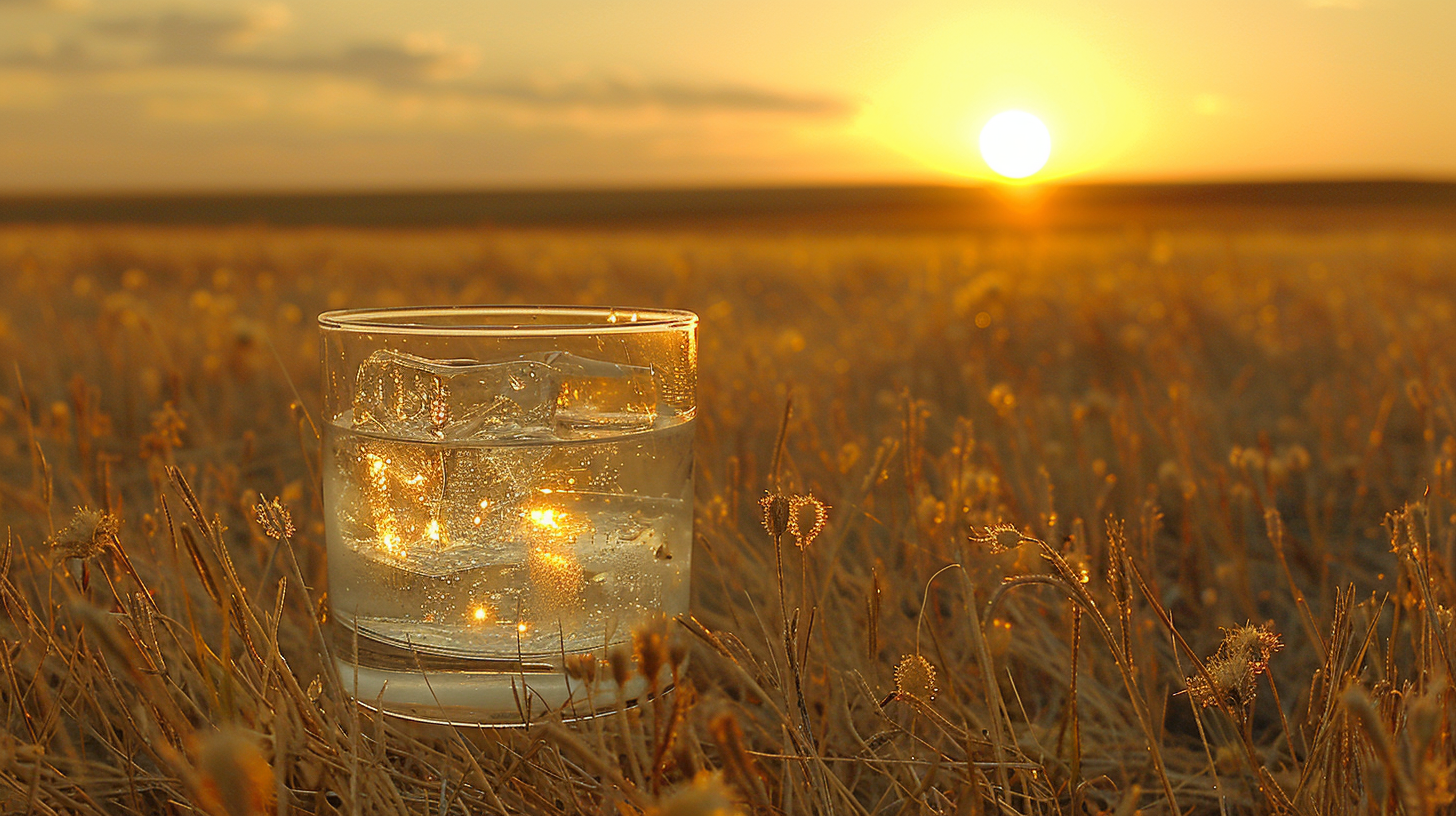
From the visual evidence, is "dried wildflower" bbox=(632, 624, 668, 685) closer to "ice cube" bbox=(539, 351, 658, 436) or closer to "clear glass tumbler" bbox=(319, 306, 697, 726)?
"clear glass tumbler" bbox=(319, 306, 697, 726)

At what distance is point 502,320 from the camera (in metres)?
1.75

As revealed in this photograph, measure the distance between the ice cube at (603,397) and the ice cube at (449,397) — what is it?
0.8 inches

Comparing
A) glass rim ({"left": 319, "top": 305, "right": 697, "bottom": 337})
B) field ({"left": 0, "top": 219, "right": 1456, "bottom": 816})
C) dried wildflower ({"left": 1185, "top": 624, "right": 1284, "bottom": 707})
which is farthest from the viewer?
glass rim ({"left": 319, "top": 305, "right": 697, "bottom": 337})

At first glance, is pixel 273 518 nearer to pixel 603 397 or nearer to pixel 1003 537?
pixel 603 397

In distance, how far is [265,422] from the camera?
3473mm

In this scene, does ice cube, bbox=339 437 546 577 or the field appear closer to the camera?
the field

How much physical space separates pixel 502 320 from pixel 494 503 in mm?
449

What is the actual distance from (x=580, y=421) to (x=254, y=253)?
902cm

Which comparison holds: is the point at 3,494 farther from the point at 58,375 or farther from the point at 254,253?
the point at 254,253

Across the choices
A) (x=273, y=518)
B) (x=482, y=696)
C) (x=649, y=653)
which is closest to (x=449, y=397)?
(x=273, y=518)

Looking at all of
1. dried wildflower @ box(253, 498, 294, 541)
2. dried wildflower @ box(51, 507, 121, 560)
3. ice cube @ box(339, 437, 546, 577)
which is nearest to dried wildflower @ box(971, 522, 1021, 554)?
ice cube @ box(339, 437, 546, 577)

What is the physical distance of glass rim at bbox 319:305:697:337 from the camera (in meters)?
1.34

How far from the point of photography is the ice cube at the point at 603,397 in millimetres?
1445

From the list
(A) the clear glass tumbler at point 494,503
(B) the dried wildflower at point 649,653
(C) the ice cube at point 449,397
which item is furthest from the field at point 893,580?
(C) the ice cube at point 449,397
